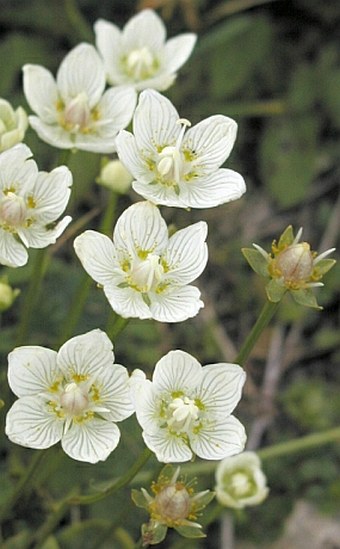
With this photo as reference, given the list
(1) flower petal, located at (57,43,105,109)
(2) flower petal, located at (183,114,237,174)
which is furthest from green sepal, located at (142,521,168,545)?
(1) flower petal, located at (57,43,105,109)

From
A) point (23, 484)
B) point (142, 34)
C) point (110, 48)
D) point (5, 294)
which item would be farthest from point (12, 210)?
point (142, 34)

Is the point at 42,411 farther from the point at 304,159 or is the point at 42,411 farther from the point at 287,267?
the point at 304,159

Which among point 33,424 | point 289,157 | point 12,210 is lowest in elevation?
point 289,157

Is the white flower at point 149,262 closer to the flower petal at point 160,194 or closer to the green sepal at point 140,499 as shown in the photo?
the flower petal at point 160,194

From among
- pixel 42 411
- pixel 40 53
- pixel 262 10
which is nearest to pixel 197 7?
pixel 262 10

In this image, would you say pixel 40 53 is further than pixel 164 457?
Yes

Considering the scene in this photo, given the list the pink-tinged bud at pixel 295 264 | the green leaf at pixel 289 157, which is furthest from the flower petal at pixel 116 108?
the green leaf at pixel 289 157

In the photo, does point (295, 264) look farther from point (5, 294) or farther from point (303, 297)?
point (5, 294)
